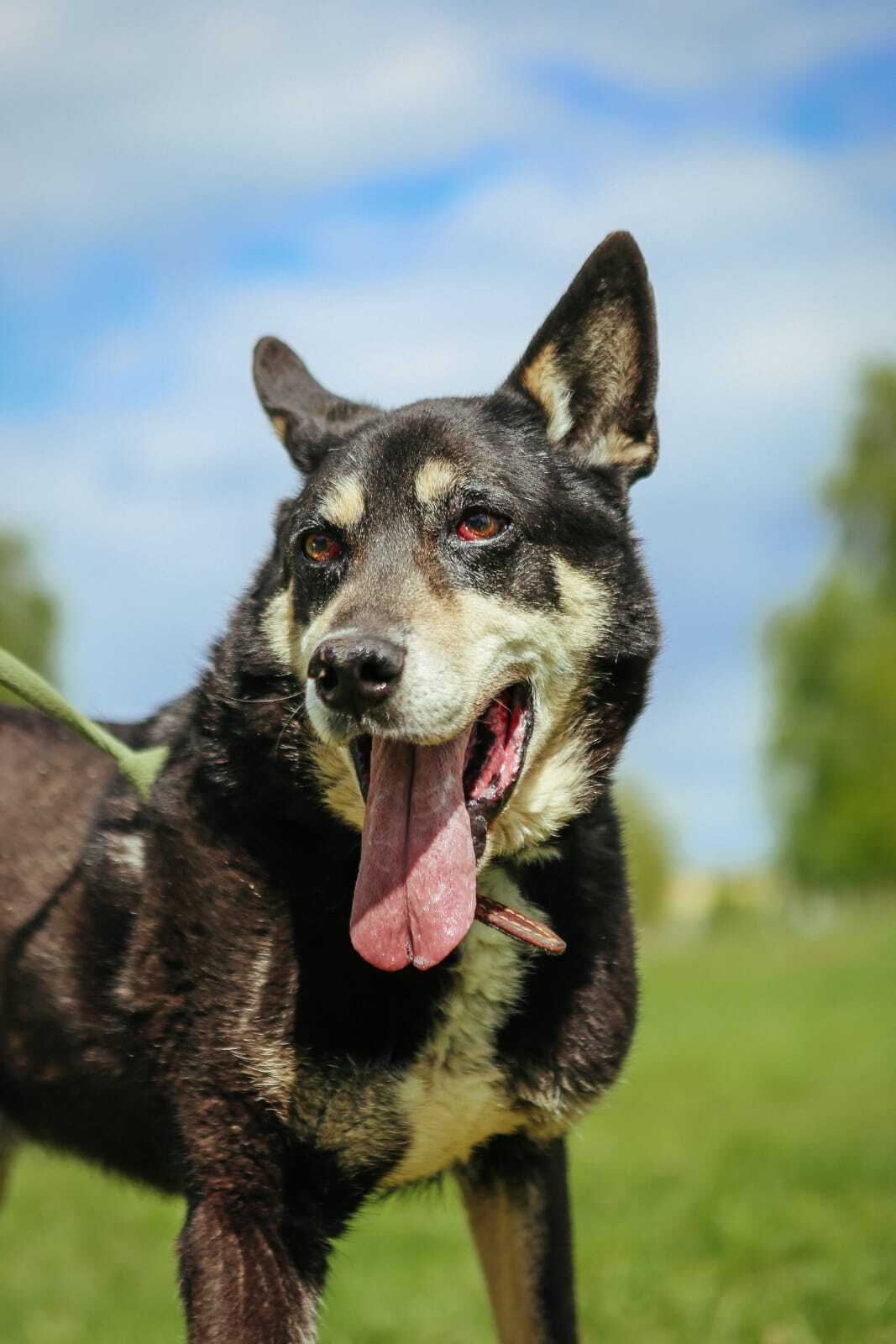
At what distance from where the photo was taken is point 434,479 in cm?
375

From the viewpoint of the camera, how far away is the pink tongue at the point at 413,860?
3377 millimetres

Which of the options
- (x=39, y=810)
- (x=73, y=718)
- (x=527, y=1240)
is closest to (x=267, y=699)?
(x=73, y=718)

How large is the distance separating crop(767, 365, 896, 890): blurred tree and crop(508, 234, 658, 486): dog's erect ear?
43379 mm

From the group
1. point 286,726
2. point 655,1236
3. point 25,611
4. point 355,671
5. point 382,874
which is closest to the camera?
point 355,671

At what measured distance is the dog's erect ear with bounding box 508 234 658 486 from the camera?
3.90m

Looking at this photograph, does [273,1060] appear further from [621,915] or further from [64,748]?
[64,748]

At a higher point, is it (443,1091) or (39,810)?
(443,1091)

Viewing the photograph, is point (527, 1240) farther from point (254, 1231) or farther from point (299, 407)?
point (299, 407)

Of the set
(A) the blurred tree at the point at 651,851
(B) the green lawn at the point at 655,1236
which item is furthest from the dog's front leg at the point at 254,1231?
(A) the blurred tree at the point at 651,851

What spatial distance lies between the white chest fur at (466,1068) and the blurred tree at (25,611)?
30.8 metres

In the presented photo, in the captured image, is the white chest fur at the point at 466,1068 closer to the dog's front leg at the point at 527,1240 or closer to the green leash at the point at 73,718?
the dog's front leg at the point at 527,1240

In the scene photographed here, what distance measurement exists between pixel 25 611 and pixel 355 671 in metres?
37.4

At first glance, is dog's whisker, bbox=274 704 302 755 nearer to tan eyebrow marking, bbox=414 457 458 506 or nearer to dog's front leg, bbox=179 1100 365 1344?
tan eyebrow marking, bbox=414 457 458 506

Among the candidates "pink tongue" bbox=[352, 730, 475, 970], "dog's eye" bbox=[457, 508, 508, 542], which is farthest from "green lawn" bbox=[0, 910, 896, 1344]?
"dog's eye" bbox=[457, 508, 508, 542]
